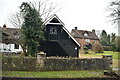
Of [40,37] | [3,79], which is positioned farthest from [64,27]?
[3,79]

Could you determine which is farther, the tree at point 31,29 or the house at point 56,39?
the house at point 56,39

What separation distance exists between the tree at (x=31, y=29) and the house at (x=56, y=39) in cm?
311

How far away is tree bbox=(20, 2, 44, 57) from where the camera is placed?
19906mm

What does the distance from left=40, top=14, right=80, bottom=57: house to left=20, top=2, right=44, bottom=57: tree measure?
3.11 m

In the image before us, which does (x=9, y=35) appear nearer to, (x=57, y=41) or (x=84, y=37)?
(x=57, y=41)

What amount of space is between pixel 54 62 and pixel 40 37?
23.1ft

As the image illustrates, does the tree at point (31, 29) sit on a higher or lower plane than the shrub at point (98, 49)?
higher

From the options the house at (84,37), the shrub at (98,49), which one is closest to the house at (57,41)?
the shrub at (98,49)

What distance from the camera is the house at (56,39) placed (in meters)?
24.1

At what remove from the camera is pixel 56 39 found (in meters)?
24.3

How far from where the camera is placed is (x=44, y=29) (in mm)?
23984

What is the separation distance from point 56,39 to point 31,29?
5698mm

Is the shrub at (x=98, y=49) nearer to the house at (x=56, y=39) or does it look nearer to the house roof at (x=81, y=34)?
the house roof at (x=81, y=34)

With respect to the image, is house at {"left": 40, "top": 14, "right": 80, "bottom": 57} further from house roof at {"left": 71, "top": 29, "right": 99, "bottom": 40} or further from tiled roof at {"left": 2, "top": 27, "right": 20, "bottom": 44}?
house roof at {"left": 71, "top": 29, "right": 99, "bottom": 40}
